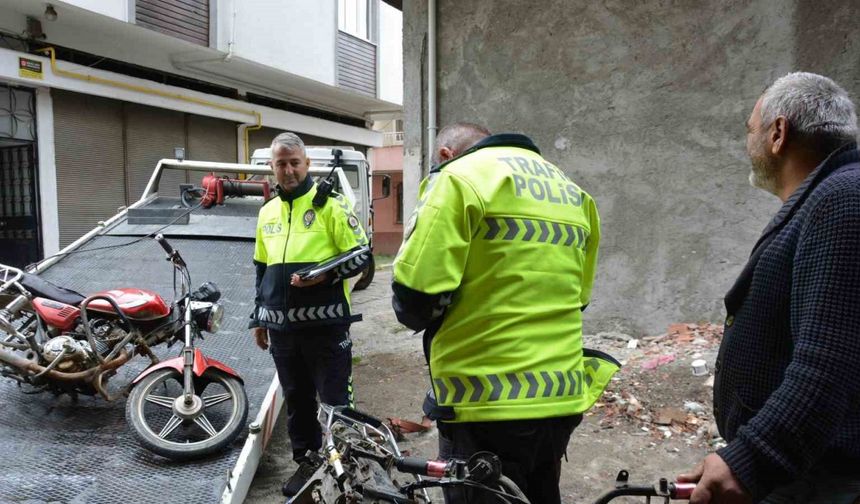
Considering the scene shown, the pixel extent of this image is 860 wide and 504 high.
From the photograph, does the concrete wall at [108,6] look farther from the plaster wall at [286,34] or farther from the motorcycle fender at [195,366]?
the motorcycle fender at [195,366]

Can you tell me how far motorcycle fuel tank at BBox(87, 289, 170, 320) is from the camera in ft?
11.7

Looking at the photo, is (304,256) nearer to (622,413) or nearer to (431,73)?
(622,413)

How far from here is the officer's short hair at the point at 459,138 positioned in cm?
201

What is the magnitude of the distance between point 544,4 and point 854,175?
17.8 feet

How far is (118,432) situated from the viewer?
3.42 m

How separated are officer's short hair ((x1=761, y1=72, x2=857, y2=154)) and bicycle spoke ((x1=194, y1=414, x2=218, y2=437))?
9.94ft

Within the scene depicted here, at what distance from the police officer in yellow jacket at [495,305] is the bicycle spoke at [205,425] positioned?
6.46ft

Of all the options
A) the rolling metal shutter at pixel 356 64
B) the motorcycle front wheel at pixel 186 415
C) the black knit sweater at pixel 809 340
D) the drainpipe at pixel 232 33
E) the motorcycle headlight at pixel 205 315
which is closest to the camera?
the black knit sweater at pixel 809 340

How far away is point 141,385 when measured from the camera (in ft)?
11.0

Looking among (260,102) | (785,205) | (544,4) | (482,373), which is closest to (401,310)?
(482,373)

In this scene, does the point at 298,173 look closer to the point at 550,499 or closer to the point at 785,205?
the point at 550,499

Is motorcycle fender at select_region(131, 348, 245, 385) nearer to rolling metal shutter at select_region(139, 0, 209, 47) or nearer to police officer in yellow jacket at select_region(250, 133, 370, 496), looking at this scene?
police officer in yellow jacket at select_region(250, 133, 370, 496)

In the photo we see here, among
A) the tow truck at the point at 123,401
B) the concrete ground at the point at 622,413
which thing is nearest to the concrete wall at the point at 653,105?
the concrete ground at the point at 622,413

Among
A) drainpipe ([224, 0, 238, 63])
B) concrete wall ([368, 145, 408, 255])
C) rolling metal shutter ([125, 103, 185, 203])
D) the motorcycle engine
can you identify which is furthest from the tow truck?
concrete wall ([368, 145, 408, 255])
